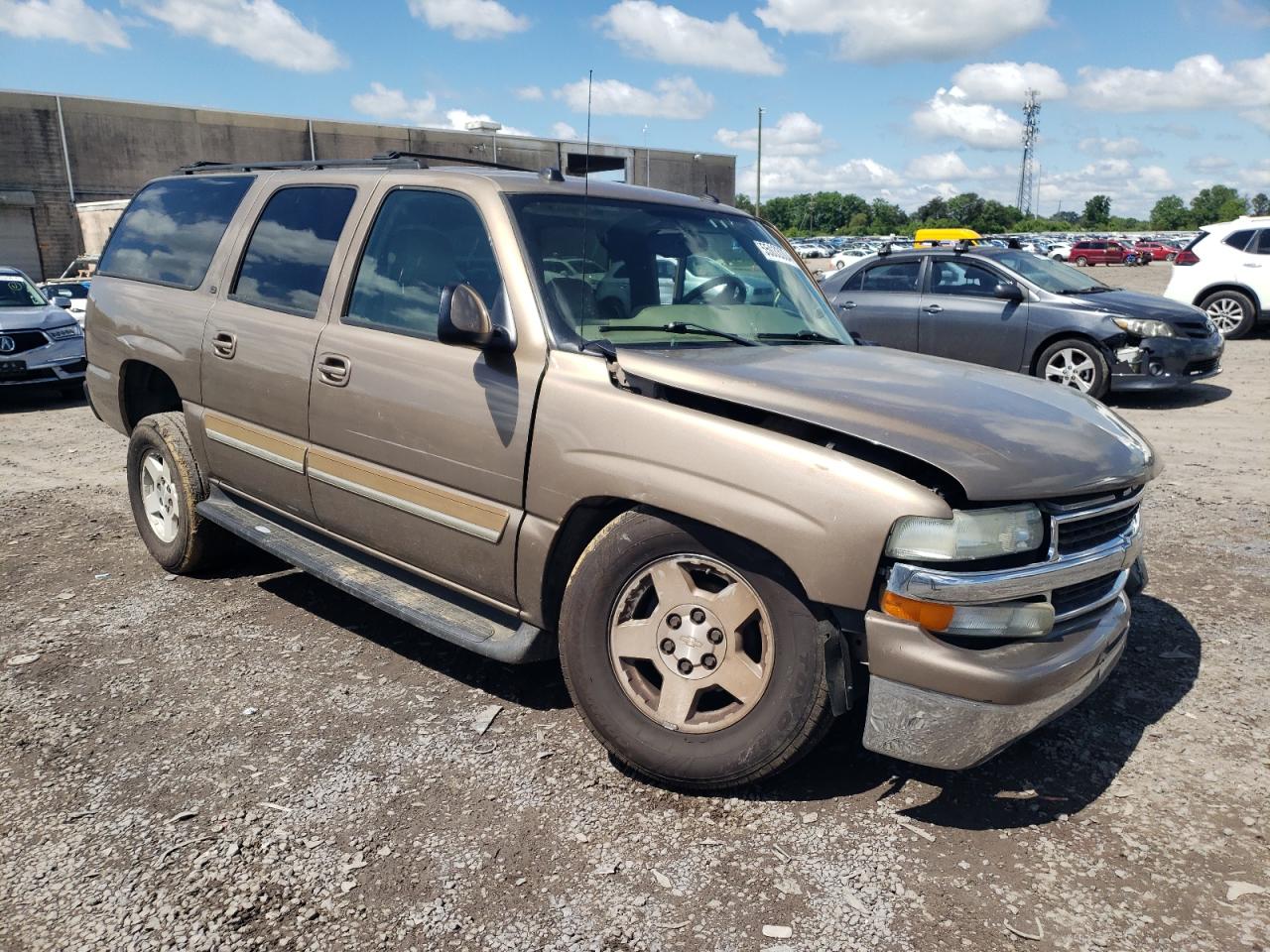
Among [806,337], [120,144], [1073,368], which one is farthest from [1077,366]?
[120,144]

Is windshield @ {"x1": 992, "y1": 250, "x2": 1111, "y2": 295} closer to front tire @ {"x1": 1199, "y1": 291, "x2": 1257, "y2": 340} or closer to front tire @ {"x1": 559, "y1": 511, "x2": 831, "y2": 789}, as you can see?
front tire @ {"x1": 1199, "y1": 291, "x2": 1257, "y2": 340}

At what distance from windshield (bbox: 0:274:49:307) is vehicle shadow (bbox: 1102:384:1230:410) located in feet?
40.7

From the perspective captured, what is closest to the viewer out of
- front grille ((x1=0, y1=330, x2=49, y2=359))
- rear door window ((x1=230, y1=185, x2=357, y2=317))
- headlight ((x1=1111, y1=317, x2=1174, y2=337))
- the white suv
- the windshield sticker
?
rear door window ((x1=230, y1=185, x2=357, y2=317))

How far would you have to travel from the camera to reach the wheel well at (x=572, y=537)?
117 inches

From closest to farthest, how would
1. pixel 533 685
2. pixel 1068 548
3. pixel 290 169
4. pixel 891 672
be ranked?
pixel 891 672 → pixel 1068 548 → pixel 533 685 → pixel 290 169

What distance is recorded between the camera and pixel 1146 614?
4.43m

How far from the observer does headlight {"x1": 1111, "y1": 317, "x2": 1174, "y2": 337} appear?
981 cm

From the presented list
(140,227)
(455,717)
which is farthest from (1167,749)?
(140,227)

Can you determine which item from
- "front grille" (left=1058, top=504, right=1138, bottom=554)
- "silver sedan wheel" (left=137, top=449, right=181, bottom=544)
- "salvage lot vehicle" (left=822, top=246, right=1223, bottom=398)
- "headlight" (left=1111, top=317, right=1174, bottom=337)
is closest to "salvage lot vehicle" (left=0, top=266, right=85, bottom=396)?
"silver sedan wheel" (left=137, top=449, right=181, bottom=544)

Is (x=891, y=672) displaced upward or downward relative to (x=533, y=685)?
upward

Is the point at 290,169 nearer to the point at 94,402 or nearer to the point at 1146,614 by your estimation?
the point at 94,402

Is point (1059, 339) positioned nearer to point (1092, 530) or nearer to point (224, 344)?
point (1092, 530)

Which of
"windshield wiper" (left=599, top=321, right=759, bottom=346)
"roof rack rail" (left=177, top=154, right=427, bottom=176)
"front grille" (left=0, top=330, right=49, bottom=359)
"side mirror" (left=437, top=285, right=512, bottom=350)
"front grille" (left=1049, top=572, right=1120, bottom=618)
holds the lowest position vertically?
"front grille" (left=0, top=330, right=49, bottom=359)

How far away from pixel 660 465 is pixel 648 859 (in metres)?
1.09
